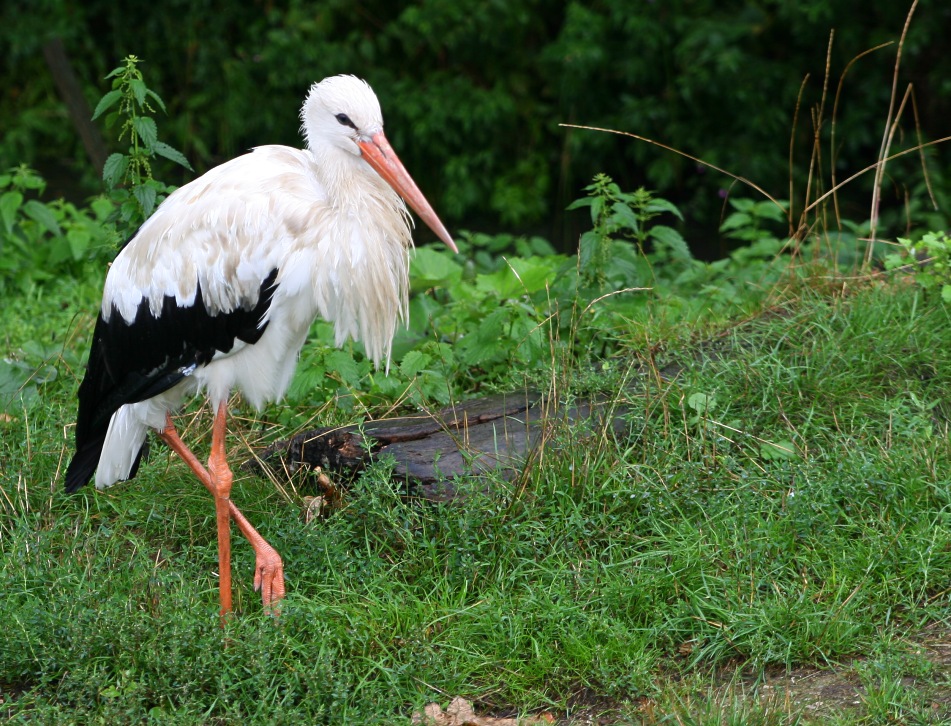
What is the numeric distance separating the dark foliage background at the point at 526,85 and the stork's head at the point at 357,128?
3955mm

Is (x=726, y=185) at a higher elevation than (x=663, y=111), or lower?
lower

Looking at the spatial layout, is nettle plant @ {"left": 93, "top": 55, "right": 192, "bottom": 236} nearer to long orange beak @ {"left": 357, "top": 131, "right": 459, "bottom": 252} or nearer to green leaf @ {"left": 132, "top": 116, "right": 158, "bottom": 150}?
green leaf @ {"left": 132, "top": 116, "right": 158, "bottom": 150}

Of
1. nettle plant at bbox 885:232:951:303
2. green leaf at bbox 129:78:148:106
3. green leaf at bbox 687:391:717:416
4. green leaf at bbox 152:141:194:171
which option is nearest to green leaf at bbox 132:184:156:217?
green leaf at bbox 152:141:194:171

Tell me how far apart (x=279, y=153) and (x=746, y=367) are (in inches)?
64.4

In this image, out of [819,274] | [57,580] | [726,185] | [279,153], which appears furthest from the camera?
[726,185]

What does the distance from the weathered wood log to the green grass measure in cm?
8

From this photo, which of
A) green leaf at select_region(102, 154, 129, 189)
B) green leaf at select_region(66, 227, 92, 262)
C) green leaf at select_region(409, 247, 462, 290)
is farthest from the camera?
green leaf at select_region(66, 227, 92, 262)

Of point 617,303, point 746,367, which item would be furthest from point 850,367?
point 617,303

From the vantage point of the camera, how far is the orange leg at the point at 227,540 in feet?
10.4

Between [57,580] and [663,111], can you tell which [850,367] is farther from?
[663,111]

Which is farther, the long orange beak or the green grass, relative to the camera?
the long orange beak

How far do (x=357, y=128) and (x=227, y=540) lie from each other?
1.20m

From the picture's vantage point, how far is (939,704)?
102 inches

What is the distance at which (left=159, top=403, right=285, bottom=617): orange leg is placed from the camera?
124 inches
